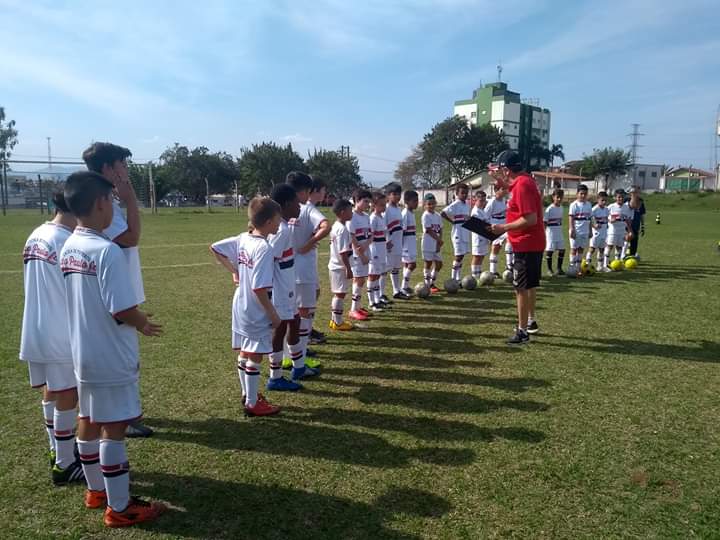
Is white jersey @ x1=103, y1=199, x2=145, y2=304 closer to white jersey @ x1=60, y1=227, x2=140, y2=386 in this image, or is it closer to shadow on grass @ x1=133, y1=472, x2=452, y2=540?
white jersey @ x1=60, y1=227, x2=140, y2=386

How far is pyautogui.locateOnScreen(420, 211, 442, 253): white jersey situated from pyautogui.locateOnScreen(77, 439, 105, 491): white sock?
840 cm

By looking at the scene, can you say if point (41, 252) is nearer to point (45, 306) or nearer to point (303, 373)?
point (45, 306)

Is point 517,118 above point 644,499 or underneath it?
above

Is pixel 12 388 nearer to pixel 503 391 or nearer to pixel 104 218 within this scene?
pixel 104 218

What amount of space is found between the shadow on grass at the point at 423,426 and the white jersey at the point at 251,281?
102cm

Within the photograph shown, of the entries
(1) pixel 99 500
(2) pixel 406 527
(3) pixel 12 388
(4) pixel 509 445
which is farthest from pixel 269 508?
(3) pixel 12 388

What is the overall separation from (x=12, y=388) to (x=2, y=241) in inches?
728

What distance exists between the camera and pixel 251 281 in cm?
457

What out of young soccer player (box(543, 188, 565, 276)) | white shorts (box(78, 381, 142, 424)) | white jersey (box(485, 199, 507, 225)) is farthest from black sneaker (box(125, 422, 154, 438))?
young soccer player (box(543, 188, 565, 276))

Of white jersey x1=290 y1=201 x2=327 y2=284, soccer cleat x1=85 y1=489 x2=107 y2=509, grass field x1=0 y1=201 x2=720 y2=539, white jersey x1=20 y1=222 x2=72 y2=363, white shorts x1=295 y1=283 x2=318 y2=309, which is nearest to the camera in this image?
grass field x1=0 y1=201 x2=720 y2=539

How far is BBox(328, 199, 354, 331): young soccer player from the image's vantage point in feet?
24.1

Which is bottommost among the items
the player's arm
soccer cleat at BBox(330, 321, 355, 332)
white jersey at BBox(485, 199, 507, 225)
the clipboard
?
soccer cleat at BBox(330, 321, 355, 332)

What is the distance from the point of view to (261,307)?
182 inches

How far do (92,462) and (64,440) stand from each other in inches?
21.2
